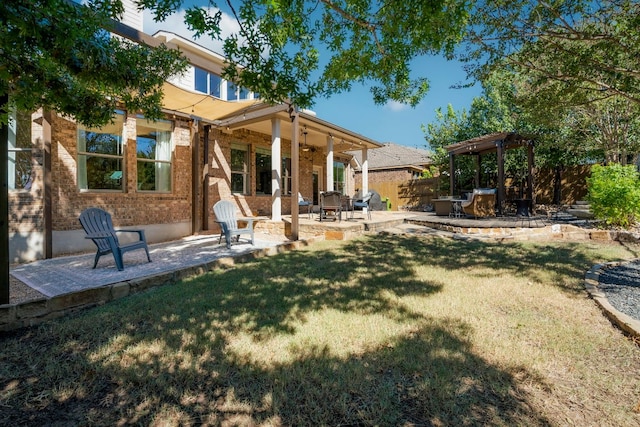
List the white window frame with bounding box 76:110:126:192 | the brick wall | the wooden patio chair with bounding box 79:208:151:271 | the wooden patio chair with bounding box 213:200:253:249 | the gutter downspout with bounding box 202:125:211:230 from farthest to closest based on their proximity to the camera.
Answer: the gutter downspout with bounding box 202:125:211:230 → the wooden patio chair with bounding box 213:200:253:249 → the white window frame with bounding box 76:110:126:192 → the brick wall → the wooden patio chair with bounding box 79:208:151:271

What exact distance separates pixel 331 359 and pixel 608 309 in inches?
118

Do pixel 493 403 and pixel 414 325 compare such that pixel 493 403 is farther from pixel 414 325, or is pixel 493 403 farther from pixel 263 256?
pixel 263 256

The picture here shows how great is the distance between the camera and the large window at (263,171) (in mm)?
11719

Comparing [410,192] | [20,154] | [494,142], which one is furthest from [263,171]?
[410,192]

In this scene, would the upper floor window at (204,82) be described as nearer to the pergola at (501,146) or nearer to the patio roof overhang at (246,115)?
the patio roof overhang at (246,115)

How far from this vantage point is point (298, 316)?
331 cm

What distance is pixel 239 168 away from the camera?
11.1 meters

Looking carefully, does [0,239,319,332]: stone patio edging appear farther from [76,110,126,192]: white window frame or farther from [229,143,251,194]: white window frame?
[229,143,251,194]: white window frame

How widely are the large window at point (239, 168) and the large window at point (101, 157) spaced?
143 inches

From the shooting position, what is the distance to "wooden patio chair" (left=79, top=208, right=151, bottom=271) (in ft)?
16.6

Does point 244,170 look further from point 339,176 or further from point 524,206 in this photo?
point 524,206

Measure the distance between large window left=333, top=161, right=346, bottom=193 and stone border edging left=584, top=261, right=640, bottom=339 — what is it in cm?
1285

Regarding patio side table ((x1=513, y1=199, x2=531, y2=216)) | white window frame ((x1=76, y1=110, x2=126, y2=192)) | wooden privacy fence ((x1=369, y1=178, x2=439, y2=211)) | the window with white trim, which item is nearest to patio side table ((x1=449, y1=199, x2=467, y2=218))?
patio side table ((x1=513, y1=199, x2=531, y2=216))

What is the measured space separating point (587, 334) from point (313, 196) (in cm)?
1230
